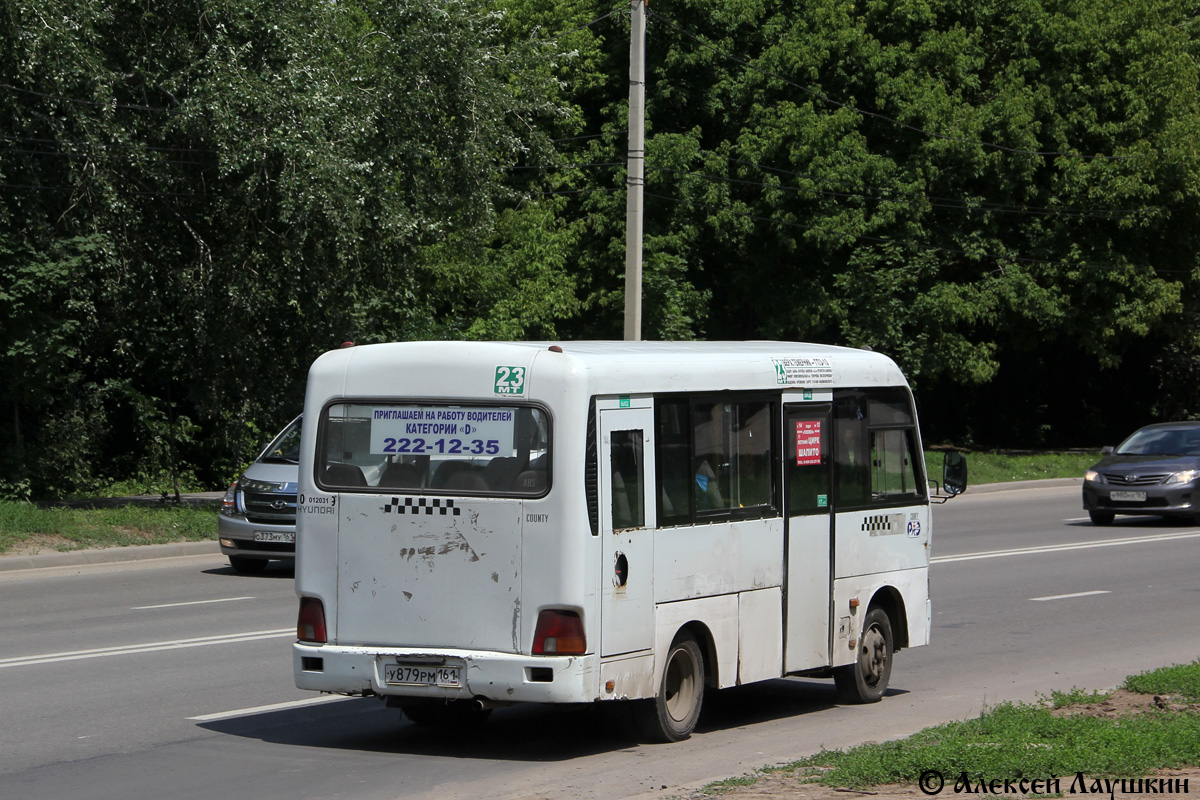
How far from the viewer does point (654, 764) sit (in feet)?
26.2

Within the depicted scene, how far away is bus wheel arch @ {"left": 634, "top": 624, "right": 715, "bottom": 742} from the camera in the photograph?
8453 millimetres

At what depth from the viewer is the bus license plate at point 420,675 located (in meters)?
7.99

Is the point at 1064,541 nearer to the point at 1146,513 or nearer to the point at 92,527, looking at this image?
the point at 1146,513

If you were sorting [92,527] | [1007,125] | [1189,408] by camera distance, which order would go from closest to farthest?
[92,527] < [1007,125] < [1189,408]

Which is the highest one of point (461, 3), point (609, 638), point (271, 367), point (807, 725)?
A: point (461, 3)

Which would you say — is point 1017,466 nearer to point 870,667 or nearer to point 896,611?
point 896,611

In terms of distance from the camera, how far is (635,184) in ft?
74.6

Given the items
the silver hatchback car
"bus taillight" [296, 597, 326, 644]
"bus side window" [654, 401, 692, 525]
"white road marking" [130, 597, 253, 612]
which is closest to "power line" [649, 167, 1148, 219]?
the silver hatchback car

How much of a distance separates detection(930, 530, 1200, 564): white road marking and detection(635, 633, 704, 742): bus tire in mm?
10649

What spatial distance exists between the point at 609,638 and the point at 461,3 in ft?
60.4

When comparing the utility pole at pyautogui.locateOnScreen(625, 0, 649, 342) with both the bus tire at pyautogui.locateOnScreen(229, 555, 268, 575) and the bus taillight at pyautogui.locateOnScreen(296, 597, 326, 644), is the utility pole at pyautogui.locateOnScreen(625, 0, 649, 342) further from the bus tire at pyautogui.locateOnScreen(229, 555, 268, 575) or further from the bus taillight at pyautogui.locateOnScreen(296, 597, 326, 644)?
the bus taillight at pyautogui.locateOnScreen(296, 597, 326, 644)

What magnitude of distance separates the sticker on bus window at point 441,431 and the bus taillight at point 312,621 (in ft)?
2.99

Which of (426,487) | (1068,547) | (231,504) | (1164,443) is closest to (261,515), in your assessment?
(231,504)

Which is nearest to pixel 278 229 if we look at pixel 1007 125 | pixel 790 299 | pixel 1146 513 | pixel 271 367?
pixel 271 367
